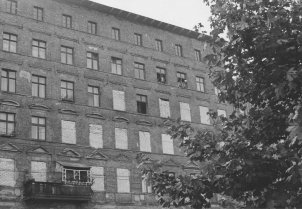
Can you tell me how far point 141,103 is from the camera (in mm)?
39281

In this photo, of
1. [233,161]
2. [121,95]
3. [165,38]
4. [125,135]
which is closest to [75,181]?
[125,135]

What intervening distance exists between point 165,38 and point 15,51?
1438cm

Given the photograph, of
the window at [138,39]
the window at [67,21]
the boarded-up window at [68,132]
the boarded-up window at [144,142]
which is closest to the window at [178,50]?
the window at [138,39]

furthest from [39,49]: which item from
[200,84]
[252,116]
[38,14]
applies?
[252,116]

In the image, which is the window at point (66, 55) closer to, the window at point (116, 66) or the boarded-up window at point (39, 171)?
the window at point (116, 66)

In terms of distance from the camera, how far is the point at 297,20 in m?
10.8

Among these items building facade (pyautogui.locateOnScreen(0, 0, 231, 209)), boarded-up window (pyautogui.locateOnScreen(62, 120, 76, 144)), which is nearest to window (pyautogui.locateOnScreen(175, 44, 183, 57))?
building facade (pyautogui.locateOnScreen(0, 0, 231, 209))

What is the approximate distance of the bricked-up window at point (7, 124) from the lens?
1246 inches

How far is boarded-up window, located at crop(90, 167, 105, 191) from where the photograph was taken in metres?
34.2

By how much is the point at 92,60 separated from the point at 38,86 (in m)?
5.36

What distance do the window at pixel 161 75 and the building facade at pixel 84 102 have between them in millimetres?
95

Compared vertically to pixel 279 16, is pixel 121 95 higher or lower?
higher

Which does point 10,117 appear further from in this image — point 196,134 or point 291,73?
point 291,73

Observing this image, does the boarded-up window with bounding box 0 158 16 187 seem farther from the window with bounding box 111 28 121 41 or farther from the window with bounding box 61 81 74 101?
the window with bounding box 111 28 121 41
